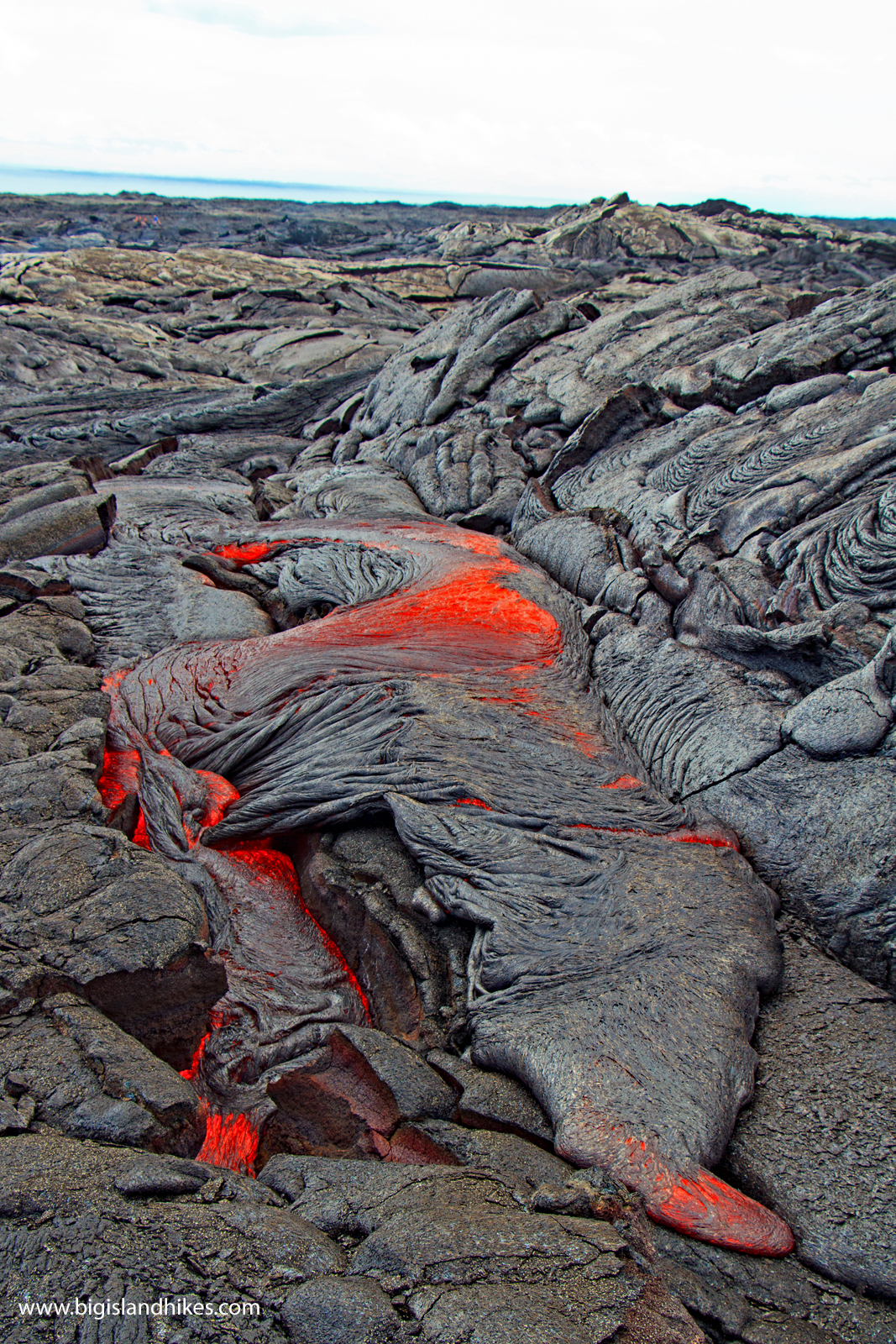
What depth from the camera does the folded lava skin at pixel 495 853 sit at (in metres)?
2.76

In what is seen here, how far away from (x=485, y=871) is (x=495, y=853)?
108mm

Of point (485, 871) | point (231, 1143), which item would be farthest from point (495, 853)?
point (231, 1143)

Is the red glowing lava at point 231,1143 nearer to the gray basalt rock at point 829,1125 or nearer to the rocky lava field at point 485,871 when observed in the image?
the rocky lava field at point 485,871

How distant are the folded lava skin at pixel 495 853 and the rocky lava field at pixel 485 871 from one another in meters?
0.02

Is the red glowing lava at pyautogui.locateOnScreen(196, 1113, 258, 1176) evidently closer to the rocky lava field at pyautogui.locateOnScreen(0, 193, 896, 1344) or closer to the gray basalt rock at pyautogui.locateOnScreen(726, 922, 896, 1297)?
the rocky lava field at pyautogui.locateOnScreen(0, 193, 896, 1344)

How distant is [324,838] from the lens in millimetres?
4125

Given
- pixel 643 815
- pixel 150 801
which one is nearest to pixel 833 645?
pixel 643 815

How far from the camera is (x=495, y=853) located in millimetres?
3686

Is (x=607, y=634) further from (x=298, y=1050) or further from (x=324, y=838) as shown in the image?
(x=298, y=1050)

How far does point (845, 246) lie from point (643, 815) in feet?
96.4

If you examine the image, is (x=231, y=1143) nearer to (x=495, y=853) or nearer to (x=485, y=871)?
(x=485, y=871)

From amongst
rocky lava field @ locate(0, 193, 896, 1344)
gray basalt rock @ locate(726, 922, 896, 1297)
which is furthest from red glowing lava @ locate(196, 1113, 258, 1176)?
gray basalt rock @ locate(726, 922, 896, 1297)

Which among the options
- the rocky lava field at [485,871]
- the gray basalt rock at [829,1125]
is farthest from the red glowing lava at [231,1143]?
the gray basalt rock at [829,1125]

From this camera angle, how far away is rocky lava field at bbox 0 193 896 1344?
2.06 metres
